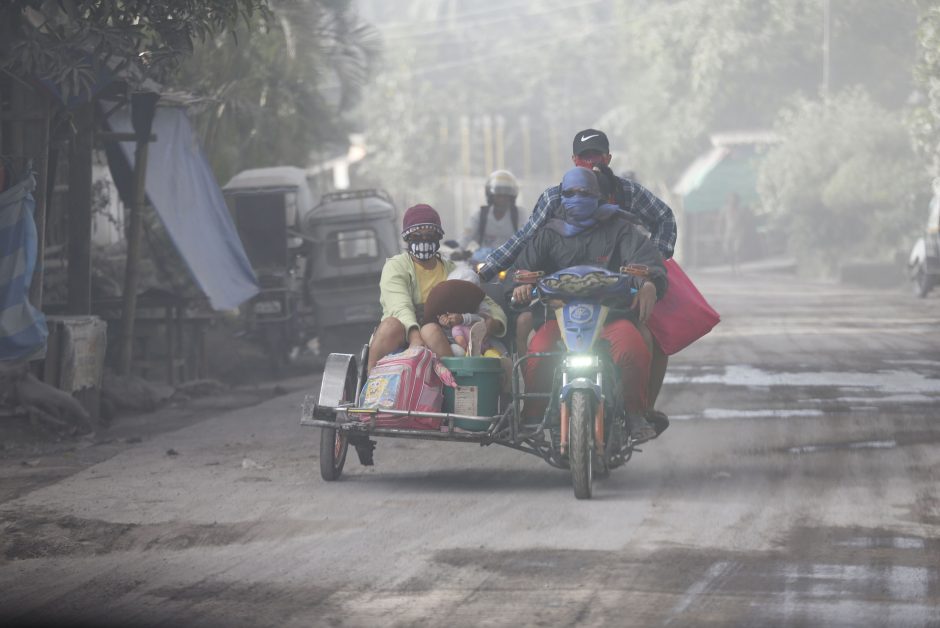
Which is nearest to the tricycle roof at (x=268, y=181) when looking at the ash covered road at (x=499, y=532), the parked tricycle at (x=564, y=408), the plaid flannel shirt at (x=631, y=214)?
the ash covered road at (x=499, y=532)

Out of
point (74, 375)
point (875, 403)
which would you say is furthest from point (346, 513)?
point (875, 403)

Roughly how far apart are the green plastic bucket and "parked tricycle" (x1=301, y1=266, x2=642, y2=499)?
2 centimetres

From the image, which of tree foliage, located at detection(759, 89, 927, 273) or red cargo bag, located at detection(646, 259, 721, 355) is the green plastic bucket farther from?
tree foliage, located at detection(759, 89, 927, 273)

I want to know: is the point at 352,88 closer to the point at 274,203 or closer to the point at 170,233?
the point at 274,203

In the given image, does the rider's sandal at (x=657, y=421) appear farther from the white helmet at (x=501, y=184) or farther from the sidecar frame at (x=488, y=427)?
the white helmet at (x=501, y=184)

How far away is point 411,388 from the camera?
912cm

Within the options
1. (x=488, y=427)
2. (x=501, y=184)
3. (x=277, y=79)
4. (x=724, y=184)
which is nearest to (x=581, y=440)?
(x=488, y=427)

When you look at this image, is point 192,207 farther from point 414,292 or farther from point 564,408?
point 564,408

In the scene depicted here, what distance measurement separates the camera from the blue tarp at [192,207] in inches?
686

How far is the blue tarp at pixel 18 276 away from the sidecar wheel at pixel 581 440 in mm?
5471

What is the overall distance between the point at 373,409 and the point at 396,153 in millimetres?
68056

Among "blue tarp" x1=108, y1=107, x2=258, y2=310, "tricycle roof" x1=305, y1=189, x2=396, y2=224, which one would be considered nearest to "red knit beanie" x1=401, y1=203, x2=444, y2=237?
"blue tarp" x1=108, y1=107, x2=258, y2=310

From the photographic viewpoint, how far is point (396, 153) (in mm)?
76562

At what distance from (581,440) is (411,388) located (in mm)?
1116
